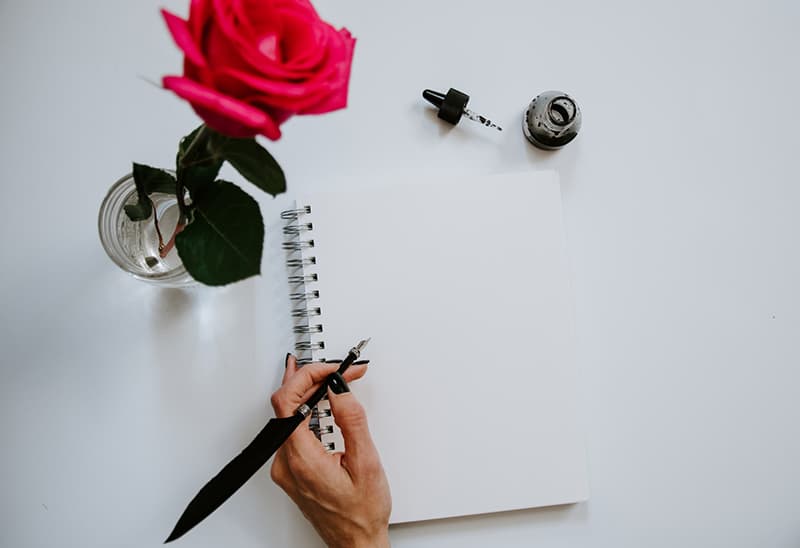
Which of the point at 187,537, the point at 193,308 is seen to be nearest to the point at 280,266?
the point at 193,308

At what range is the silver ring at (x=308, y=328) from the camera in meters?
0.62

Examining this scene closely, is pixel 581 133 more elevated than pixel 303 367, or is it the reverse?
pixel 581 133

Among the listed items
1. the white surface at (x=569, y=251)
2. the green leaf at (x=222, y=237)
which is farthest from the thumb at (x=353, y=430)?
the green leaf at (x=222, y=237)

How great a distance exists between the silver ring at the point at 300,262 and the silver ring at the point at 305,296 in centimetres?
3

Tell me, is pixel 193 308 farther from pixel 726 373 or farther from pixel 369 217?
pixel 726 373

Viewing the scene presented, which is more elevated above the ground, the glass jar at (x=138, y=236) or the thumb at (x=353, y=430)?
the glass jar at (x=138, y=236)

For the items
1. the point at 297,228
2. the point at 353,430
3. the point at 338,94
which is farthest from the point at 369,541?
the point at 338,94

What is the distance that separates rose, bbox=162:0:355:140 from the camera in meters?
0.28

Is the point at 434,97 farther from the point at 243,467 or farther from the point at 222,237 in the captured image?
the point at 243,467

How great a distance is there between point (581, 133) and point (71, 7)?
0.62 m

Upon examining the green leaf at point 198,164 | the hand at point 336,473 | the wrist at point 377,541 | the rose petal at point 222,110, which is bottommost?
the wrist at point 377,541

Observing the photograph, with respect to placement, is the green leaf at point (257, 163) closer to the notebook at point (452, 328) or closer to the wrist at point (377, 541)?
the notebook at point (452, 328)

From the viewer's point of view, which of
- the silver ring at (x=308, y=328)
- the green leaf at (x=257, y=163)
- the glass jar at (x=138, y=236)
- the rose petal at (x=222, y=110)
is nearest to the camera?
the rose petal at (x=222, y=110)

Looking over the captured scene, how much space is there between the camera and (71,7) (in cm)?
63
